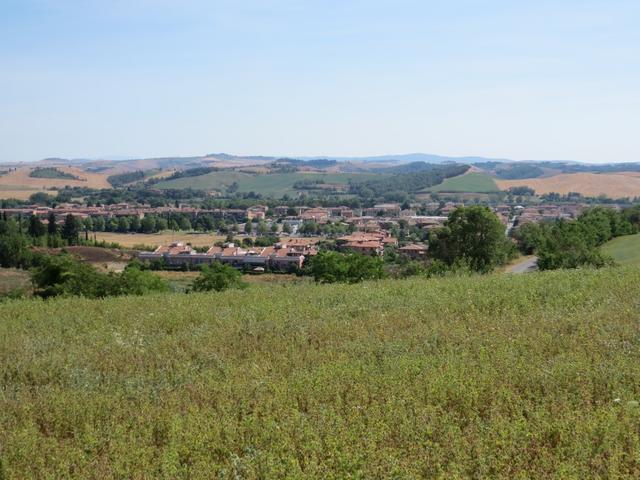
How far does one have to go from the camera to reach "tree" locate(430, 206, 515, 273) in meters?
31.3

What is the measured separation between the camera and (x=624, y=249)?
4028 centimetres

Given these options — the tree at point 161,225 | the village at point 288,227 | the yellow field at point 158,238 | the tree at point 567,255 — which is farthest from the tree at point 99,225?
the tree at point 567,255

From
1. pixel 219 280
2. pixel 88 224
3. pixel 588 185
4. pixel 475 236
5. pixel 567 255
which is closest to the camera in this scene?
pixel 219 280

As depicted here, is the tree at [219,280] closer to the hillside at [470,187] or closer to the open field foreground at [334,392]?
the open field foreground at [334,392]

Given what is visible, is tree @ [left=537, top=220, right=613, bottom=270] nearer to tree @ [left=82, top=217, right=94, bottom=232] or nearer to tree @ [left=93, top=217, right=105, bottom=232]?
tree @ [left=82, top=217, right=94, bottom=232]

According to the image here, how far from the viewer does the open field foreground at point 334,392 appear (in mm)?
5621

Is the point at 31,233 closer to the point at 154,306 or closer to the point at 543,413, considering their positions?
the point at 154,306

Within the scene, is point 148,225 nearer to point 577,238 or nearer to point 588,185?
point 577,238

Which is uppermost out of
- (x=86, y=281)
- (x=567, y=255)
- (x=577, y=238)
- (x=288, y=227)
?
(x=577, y=238)

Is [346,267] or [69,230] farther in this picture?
[69,230]

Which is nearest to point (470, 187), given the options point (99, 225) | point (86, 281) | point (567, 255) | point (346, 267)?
point (99, 225)

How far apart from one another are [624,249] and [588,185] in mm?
144931

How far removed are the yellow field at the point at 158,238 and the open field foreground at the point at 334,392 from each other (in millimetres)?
76414

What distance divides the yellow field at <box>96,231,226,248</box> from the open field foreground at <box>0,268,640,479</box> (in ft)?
251
